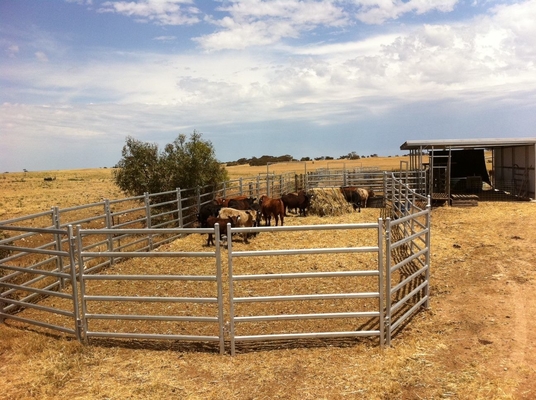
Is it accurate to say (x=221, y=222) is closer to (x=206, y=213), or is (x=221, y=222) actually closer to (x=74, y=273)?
(x=206, y=213)

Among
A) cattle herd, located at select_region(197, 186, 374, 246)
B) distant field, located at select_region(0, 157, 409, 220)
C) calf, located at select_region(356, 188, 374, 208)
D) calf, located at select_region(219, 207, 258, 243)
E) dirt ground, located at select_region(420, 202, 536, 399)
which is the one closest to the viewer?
dirt ground, located at select_region(420, 202, 536, 399)

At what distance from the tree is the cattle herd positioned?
1647 millimetres

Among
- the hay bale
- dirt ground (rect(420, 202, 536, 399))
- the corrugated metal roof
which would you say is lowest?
dirt ground (rect(420, 202, 536, 399))

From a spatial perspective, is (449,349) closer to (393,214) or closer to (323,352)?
(323,352)

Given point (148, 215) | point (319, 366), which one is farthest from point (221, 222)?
point (319, 366)

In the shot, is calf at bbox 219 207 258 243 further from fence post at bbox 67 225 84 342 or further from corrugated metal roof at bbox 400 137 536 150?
corrugated metal roof at bbox 400 137 536 150

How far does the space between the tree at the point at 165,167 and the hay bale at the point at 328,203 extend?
422cm

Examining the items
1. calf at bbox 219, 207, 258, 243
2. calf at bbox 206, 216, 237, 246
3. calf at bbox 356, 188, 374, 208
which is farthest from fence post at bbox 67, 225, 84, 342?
calf at bbox 356, 188, 374, 208

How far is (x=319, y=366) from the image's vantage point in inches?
182

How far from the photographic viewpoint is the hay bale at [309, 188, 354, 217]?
17.0 meters

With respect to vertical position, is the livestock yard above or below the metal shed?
below

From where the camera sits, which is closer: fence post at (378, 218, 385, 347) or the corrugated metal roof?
fence post at (378, 218, 385, 347)

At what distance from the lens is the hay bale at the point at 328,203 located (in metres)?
17.0

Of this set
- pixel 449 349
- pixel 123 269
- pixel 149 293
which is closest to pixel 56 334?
pixel 149 293
